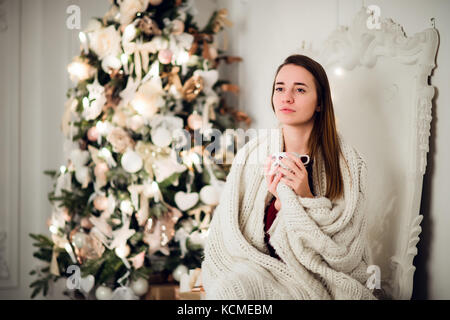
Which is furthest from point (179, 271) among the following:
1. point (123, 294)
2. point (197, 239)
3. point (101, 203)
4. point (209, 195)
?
point (101, 203)


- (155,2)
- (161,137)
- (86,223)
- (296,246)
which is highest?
(155,2)

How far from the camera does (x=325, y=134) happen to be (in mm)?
1316

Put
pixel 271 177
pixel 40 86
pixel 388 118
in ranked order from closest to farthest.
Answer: pixel 271 177 < pixel 388 118 < pixel 40 86

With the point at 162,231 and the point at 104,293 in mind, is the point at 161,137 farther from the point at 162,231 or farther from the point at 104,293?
the point at 104,293

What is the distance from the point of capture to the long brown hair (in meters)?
1.26

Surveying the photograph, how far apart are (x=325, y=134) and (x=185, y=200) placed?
0.88 metres

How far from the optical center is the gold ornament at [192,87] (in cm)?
202

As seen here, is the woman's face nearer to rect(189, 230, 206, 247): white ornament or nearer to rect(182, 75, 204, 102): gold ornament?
rect(182, 75, 204, 102): gold ornament

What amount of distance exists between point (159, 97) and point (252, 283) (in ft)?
3.66

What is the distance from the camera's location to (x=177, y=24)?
201 centimetres

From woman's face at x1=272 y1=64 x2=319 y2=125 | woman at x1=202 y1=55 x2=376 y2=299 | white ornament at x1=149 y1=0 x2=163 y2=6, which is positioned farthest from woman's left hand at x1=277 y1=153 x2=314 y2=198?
white ornament at x1=149 y1=0 x2=163 y2=6

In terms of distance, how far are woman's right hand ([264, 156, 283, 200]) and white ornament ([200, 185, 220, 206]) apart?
0.70 meters
